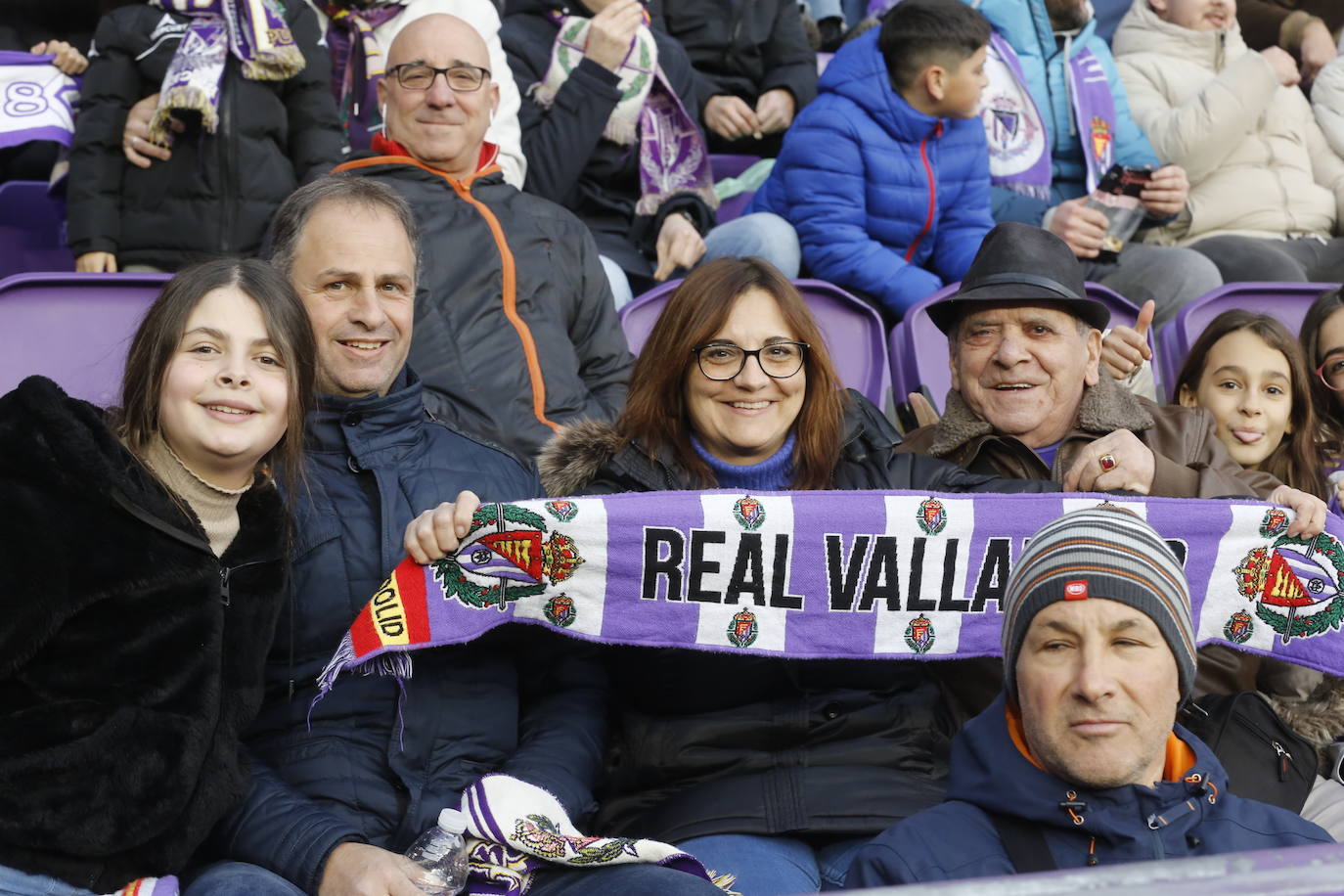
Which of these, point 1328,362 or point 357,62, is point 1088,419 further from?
point 357,62

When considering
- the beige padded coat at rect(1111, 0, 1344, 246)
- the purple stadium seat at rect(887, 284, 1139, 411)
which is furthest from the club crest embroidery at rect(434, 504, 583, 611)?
the beige padded coat at rect(1111, 0, 1344, 246)

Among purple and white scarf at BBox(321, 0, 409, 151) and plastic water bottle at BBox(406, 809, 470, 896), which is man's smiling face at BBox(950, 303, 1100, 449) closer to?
plastic water bottle at BBox(406, 809, 470, 896)

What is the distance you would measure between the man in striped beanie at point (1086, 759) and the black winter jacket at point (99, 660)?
114cm

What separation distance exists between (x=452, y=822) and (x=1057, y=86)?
4760 mm

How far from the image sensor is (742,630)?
3.10 m

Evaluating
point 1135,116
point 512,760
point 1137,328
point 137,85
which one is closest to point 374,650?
point 512,760

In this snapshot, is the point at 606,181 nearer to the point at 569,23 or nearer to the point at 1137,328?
the point at 569,23

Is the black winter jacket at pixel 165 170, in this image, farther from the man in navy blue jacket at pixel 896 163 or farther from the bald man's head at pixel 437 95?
the man in navy blue jacket at pixel 896 163

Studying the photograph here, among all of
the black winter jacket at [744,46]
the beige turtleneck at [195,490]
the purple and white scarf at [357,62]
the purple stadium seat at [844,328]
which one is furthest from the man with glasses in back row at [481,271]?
the black winter jacket at [744,46]

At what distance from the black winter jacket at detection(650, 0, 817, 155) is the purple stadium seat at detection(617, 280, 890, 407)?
1.69m

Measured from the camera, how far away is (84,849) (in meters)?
2.41

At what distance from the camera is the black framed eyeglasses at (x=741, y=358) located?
332cm

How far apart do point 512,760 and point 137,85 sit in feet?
10.2

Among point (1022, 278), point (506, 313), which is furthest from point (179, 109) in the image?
point (1022, 278)
